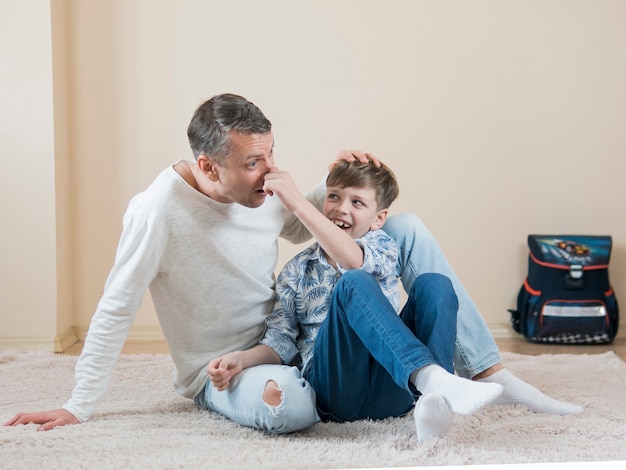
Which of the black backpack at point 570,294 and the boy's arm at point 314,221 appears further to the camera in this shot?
the black backpack at point 570,294

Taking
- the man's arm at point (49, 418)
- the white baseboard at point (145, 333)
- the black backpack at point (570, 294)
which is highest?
the man's arm at point (49, 418)

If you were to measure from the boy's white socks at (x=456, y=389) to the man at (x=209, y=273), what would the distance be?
32cm

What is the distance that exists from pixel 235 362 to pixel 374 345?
13.9 inches

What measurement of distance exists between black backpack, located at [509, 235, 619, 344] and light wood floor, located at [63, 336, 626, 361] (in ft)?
0.15

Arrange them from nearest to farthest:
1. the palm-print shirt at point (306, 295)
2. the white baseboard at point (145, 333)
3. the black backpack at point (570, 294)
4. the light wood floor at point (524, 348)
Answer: the palm-print shirt at point (306, 295) → the light wood floor at point (524, 348) → the black backpack at point (570, 294) → the white baseboard at point (145, 333)

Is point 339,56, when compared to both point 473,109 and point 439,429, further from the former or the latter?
point 439,429

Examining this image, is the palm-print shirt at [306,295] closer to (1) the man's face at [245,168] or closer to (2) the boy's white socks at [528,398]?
(1) the man's face at [245,168]

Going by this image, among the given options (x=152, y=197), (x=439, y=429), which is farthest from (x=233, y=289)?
(x=439, y=429)

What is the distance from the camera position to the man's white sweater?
6.16 ft

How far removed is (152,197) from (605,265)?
2303 millimetres

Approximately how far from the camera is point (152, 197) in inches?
75.4

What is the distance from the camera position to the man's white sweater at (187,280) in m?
1.88

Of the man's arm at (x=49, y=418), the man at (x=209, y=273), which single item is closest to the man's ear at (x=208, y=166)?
the man at (x=209, y=273)

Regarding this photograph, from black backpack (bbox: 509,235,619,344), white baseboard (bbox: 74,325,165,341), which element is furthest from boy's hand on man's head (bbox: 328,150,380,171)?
white baseboard (bbox: 74,325,165,341)
